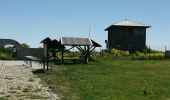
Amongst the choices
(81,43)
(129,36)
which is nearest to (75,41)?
(81,43)

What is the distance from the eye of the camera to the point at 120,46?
209ft

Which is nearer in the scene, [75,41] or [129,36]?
[75,41]

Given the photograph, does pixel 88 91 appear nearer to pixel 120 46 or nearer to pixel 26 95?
pixel 26 95

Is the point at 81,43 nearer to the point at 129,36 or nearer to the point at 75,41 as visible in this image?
the point at 75,41

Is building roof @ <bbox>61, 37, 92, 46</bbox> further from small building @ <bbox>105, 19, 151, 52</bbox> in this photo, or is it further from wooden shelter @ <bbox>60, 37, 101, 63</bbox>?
small building @ <bbox>105, 19, 151, 52</bbox>

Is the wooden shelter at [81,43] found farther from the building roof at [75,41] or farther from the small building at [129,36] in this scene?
the small building at [129,36]

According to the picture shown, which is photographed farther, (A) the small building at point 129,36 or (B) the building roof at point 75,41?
(A) the small building at point 129,36

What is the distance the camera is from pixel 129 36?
208 feet

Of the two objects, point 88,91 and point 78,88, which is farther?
point 78,88

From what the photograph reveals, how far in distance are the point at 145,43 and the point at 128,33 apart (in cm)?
301

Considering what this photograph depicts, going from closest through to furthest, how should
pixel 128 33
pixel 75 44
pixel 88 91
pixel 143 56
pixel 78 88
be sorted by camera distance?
pixel 88 91
pixel 78 88
pixel 75 44
pixel 143 56
pixel 128 33

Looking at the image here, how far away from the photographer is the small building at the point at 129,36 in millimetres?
63125

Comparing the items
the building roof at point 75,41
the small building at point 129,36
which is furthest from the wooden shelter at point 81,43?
the small building at point 129,36

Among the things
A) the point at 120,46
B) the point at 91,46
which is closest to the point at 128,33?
the point at 120,46
